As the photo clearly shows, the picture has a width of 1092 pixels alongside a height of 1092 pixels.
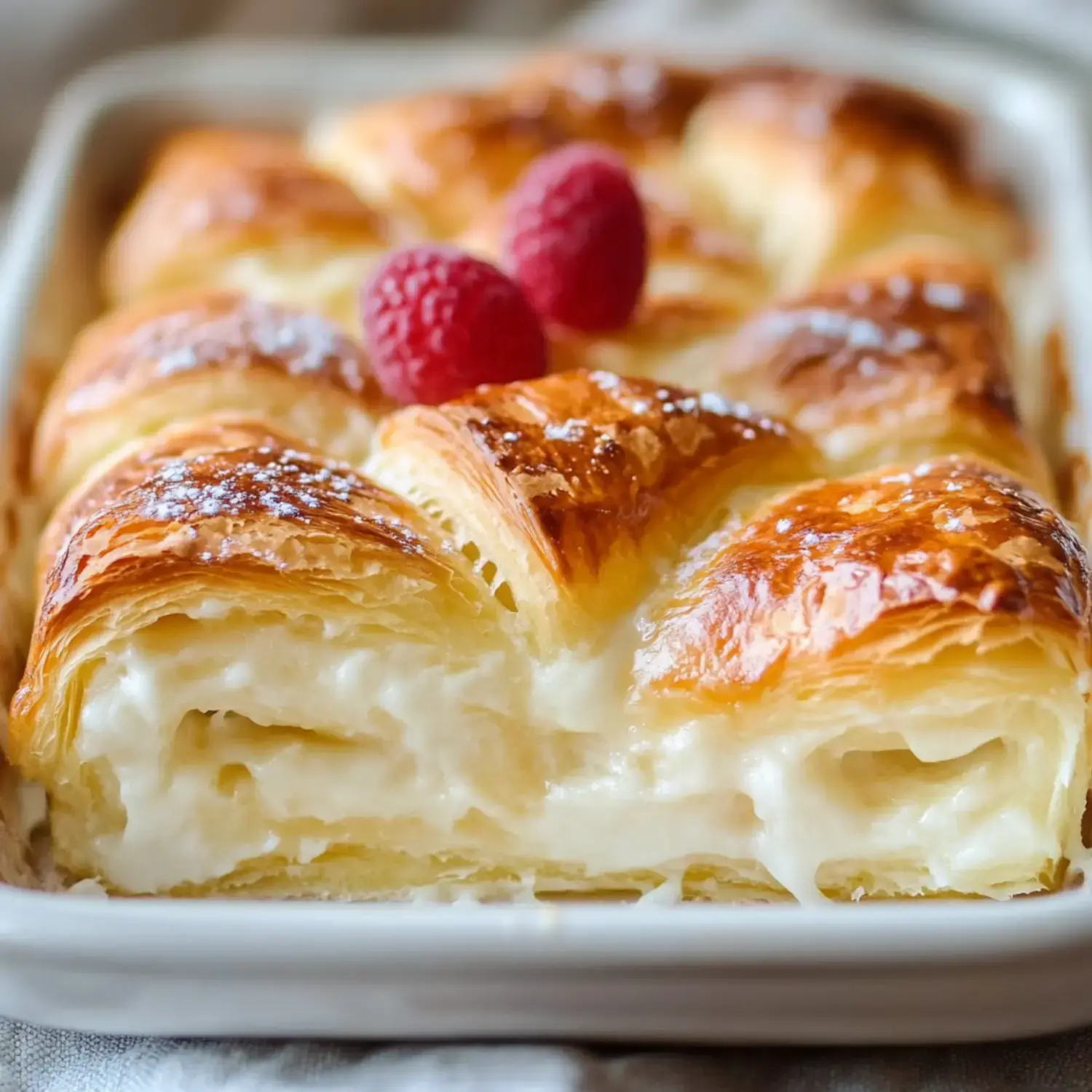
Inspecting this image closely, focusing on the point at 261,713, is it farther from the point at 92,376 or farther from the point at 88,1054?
the point at 92,376

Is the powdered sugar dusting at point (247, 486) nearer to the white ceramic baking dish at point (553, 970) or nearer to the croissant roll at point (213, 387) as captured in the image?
the croissant roll at point (213, 387)

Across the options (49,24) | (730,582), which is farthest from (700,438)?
(49,24)

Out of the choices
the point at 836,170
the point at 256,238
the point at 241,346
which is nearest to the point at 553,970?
the point at 241,346

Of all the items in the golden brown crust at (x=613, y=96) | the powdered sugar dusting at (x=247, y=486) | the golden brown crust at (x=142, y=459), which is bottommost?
the golden brown crust at (x=142, y=459)

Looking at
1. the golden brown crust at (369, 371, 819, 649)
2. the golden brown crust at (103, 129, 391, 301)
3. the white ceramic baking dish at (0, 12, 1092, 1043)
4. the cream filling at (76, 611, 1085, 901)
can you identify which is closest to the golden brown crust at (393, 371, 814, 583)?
the golden brown crust at (369, 371, 819, 649)

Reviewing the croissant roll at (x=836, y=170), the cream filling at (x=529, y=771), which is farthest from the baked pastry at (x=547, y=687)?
the croissant roll at (x=836, y=170)

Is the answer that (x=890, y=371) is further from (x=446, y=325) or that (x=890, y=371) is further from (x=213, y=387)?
(x=213, y=387)

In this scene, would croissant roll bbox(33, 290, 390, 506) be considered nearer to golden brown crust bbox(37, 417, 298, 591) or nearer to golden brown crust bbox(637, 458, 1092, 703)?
golden brown crust bbox(37, 417, 298, 591)
